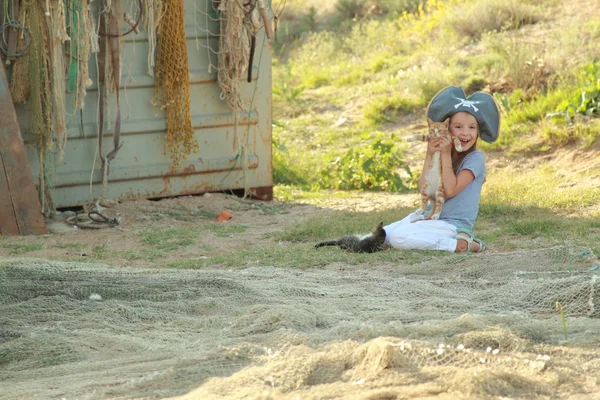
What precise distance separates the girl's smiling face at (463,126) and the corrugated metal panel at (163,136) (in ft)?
10.6

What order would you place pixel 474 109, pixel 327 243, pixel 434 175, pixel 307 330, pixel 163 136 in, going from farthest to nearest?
pixel 163 136, pixel 327 243, pixel 434 175, pixel 474 109, pixel 307 330

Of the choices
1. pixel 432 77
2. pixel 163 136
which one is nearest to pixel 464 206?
pixel 163 136

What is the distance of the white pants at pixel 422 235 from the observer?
5734mm

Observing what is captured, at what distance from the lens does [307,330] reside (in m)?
3.80

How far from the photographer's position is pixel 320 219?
24.2 ft

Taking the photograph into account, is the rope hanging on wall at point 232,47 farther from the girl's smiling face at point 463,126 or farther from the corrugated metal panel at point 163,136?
the girl's smiling face at point 463,126

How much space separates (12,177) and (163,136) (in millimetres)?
1578

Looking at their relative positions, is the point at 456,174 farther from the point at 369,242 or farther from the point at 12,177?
the point at 12,177

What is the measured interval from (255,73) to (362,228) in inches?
96.3

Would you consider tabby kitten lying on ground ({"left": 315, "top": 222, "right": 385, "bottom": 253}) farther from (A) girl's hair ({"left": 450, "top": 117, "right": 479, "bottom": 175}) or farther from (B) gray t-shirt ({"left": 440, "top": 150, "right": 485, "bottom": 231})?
(A) girl's hair ({"left": 450, "top": 117, "right": 479, "bottom": 175})

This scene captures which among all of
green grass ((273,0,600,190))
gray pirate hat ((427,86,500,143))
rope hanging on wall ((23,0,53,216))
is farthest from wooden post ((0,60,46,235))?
green grass ((273,0,600,190))

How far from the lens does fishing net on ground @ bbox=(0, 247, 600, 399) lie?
312 centimetres

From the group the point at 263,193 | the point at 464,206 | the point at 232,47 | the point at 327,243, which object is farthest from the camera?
the point at 263,193

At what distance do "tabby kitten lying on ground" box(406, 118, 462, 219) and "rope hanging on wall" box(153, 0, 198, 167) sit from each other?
301cm
